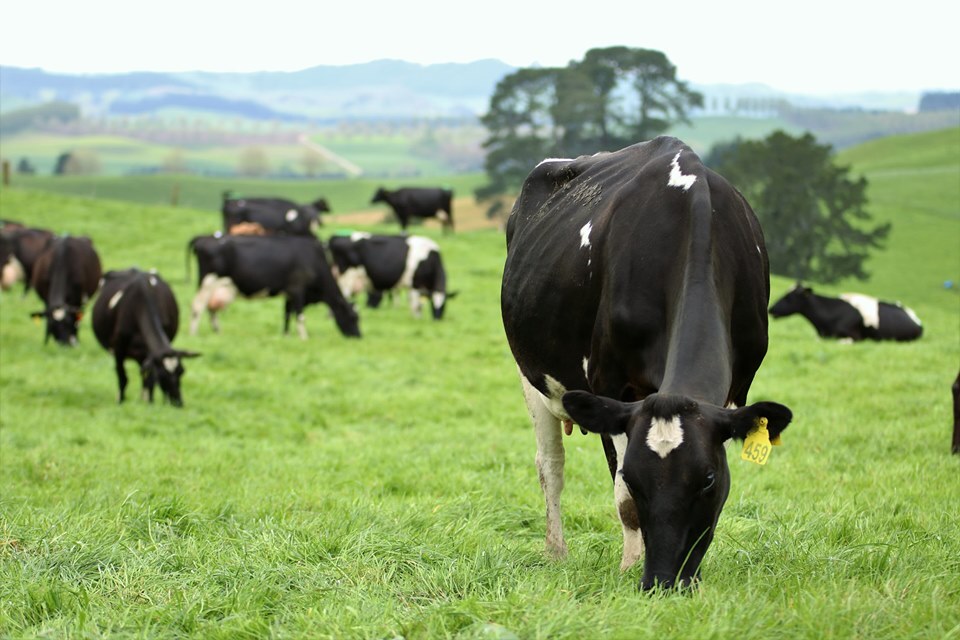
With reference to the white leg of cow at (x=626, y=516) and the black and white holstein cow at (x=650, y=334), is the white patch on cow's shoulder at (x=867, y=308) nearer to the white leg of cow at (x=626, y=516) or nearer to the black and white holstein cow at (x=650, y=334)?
the black and white holstein cow at (x=650, y=334)

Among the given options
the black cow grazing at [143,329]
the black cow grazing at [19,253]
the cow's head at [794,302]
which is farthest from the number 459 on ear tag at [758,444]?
the black cow grazing at [19,253]

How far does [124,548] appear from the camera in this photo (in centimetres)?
529

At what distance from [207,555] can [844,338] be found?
1707 cm

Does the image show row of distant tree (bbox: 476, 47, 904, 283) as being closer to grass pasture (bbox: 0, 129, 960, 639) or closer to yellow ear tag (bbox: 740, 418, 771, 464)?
grass pasture (bbox: 0, 129, 960, 639)

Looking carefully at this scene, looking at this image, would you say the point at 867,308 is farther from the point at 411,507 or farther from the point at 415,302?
the point at 411,507

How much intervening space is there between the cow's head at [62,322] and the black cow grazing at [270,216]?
15312mm

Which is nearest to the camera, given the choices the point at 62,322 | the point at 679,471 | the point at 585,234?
the point at 679,471

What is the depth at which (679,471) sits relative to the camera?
13.6 feet

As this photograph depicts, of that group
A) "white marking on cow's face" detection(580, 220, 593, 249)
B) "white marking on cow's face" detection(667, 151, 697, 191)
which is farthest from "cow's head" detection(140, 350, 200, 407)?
"white marking on cow's face" detection(667, 151, 697, 191)

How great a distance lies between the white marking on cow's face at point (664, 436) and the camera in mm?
4160

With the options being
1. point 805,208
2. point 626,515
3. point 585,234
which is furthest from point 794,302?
point 805,208

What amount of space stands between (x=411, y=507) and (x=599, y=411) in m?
2.65

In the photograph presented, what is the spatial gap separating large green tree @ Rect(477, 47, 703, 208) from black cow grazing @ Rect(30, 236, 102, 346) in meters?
32.8

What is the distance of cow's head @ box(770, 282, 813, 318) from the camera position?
2106 centimetres
